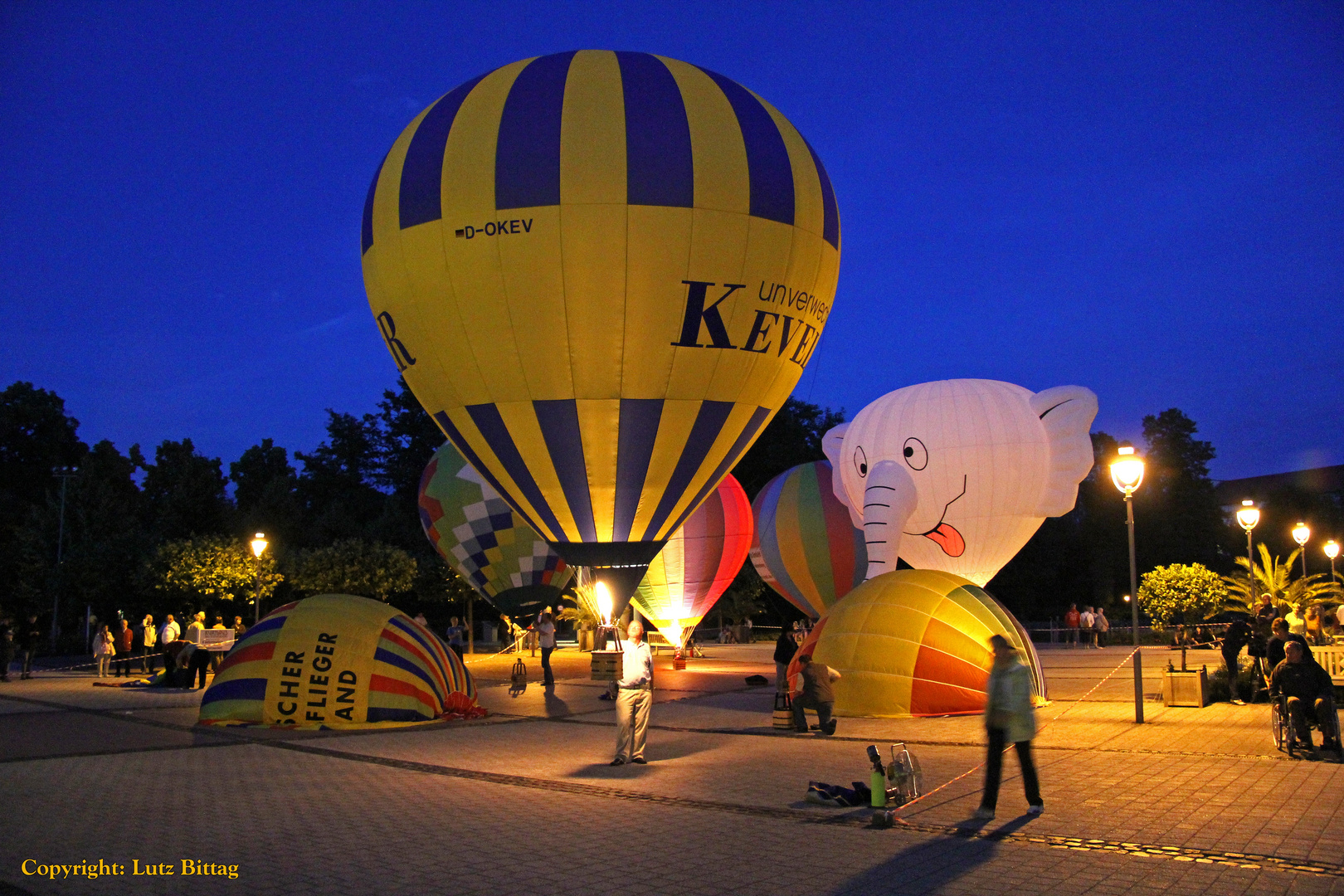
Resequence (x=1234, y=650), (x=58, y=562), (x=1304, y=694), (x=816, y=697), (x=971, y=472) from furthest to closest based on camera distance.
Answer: (x=58, y=562)
(x=971, y=472)
(x=1234, y=650)
(x=816, y=697)
(x=1304, y=694)

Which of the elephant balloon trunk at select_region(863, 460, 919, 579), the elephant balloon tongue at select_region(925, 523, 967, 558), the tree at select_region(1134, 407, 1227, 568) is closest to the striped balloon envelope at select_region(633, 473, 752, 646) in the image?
the elephant balloon trunk at select_region(863, 460, 919, 579)

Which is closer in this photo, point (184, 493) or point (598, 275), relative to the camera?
point (598, 275)

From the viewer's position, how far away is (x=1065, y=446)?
65.0 ft

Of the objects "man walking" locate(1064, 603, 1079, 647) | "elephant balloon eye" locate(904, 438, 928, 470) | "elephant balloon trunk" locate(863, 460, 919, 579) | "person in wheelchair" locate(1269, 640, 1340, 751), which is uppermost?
"elephant balloon eye" locate(904, 438, 928, 470)

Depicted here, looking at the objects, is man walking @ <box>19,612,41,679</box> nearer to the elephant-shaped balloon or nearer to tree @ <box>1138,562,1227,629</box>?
the elephant-shaped balloon

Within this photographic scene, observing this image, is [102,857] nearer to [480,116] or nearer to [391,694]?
[391,694]

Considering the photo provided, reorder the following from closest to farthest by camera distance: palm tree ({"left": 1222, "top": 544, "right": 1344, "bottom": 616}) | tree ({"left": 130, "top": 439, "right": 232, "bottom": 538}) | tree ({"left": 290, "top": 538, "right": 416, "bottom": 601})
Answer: palm tree ({"left": 1222, "top": 544, "right": 1344, "bottom": 616})
tree ({"left": 290, "top": 538, "right": 416, "bottom": 601})
tree ({"left": 130, "top": 439, "right": 232, "bottom": 538})

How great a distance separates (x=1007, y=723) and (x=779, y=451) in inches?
1639

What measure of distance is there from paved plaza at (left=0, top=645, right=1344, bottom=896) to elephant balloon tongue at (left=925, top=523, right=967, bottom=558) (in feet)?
23.9

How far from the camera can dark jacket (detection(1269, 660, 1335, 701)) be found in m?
9.30

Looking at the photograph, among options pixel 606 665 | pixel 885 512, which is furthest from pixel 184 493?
pixel 885 512

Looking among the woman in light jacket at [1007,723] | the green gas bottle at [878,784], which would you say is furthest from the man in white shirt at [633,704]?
the woman in light jacket at [1007,723]

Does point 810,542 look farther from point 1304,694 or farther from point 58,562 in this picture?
point 58,562

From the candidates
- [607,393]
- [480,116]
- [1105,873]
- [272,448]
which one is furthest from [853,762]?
[272,448]
